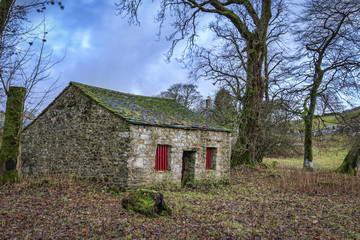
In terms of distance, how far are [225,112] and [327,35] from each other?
762 cm

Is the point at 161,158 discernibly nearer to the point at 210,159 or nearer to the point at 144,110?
the point at 144,110

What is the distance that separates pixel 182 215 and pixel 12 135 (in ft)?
21.6

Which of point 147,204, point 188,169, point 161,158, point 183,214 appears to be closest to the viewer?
point 147,204

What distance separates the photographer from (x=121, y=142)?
33.0ft

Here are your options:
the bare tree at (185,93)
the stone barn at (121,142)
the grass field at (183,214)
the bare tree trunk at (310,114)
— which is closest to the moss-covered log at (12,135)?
the grass field at (183,214)

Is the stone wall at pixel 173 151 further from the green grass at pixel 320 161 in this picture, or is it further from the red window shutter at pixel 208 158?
the green grass at pixel 320 161

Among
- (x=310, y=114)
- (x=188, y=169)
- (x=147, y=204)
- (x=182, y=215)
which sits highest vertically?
(x=310, y=114)

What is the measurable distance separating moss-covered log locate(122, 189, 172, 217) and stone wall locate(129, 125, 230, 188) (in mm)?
2166

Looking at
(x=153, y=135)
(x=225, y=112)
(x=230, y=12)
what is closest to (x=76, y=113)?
(x=153, y=135)

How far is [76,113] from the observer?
1159 cm

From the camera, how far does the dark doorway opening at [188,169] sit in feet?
39.7

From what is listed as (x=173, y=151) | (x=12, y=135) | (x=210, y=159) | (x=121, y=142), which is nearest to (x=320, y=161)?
(x=210, y=159)

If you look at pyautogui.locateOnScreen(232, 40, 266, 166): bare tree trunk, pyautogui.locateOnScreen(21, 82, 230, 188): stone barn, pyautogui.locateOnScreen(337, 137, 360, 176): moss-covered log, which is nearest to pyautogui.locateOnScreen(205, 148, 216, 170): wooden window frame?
pyautogui.locateOnScreen(21, 82, 230, 188): stone barn

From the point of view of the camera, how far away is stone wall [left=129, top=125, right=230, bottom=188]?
10062mm
